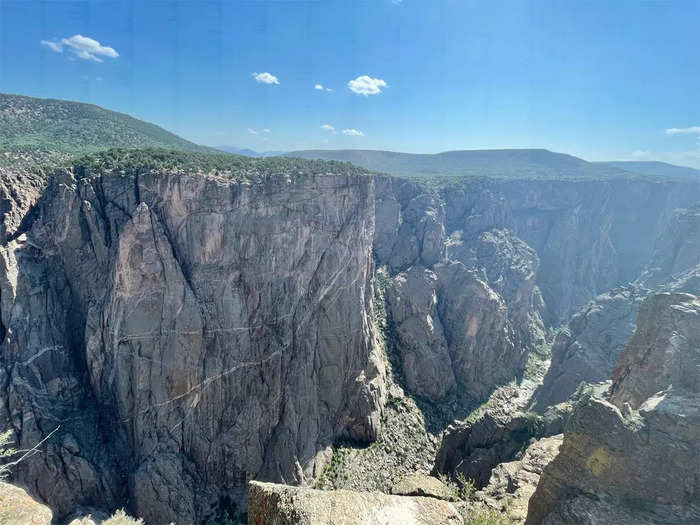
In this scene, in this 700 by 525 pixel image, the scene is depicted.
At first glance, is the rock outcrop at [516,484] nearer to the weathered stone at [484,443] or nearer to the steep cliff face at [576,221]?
the weathered stone at [484,443]

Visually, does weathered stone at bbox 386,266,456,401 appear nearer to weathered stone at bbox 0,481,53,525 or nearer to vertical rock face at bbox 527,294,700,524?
vertical rock face at bbox 527,294,700,524

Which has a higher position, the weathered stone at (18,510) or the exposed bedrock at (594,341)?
the weathered stone at (18,510)

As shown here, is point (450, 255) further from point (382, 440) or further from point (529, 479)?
point (529, 479)

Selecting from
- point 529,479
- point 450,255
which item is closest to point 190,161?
point 529,479

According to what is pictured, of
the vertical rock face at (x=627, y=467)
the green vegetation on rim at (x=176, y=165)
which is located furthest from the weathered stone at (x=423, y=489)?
the green vegetation on rim at (x=176, y=165)

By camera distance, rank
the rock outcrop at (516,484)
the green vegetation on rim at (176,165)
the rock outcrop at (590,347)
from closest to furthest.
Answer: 1. the rock outcrop at (516,484)
2. the green vegetation on rim at (176,165)
3. the rock outcrop at (590,347)

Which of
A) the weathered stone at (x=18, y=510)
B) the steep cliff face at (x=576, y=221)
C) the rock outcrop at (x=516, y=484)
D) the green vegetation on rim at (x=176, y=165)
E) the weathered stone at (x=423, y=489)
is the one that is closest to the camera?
the weathered stone at (x=18, y=510)
